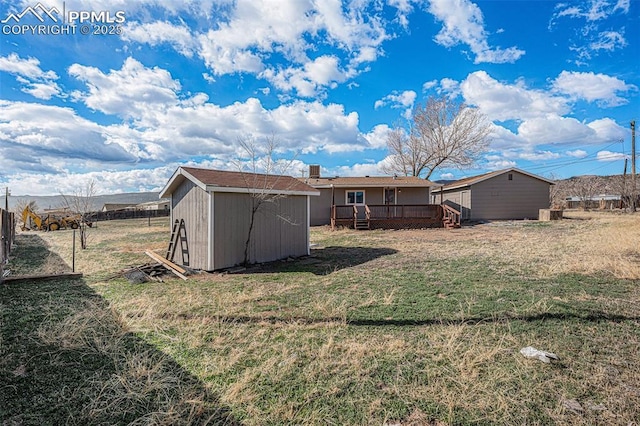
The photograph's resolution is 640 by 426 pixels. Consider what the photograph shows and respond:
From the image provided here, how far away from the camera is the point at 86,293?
6.06m

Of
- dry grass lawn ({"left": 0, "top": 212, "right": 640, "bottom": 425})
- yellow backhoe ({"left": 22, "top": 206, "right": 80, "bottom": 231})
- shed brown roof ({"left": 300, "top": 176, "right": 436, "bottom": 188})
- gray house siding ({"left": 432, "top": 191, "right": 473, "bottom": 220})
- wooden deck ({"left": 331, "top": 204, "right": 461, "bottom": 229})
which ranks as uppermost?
shed brown roof ({"left": 300, "top": 176, "right": 436, "bottom": 188})

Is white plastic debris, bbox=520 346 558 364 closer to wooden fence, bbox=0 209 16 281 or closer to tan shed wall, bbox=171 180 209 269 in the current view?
tan shed wall, bbox=171 180 209 269

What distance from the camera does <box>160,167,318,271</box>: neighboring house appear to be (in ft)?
26.4

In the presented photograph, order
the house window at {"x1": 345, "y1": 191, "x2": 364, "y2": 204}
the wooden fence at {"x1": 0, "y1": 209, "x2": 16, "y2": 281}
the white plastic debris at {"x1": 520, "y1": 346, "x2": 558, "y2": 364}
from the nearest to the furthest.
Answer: the white plastic debris at {"x1": 520, "y1": 346, "x2": 558, "y2": 364} < the wooden fence at {"x1": 0, "y1": 209, "x2": 16, "y2": 281} < the house window at {"x1": 345, "y1": 191, "x2": 364, "y2": 204}

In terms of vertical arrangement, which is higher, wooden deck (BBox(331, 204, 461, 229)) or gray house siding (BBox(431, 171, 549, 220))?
gray house siding (BBox(431, 171, 549, 220))

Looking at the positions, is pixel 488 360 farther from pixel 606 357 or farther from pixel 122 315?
pixel 122 315

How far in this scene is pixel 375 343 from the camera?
370 centimetres

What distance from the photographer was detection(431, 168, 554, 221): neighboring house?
19.7 m

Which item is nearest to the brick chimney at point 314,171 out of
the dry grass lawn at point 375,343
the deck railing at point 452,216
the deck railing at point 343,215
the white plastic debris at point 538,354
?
the deck railing at point 343,215

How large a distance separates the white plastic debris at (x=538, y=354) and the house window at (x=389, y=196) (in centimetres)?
1688

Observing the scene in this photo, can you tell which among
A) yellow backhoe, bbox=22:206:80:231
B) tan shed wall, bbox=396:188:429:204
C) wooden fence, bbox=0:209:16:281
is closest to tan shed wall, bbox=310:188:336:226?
tan shed wall, bbox=396:188:429:204

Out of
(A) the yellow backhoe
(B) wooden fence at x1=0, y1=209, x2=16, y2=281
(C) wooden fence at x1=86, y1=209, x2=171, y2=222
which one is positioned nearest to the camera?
(B) wooden fence at x1=0, y1=209, x2=16, y2=281

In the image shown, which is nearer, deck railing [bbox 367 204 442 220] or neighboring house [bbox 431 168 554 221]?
deck railing [bbox 367 204 442 220]

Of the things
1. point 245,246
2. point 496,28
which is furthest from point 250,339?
point 496,28
